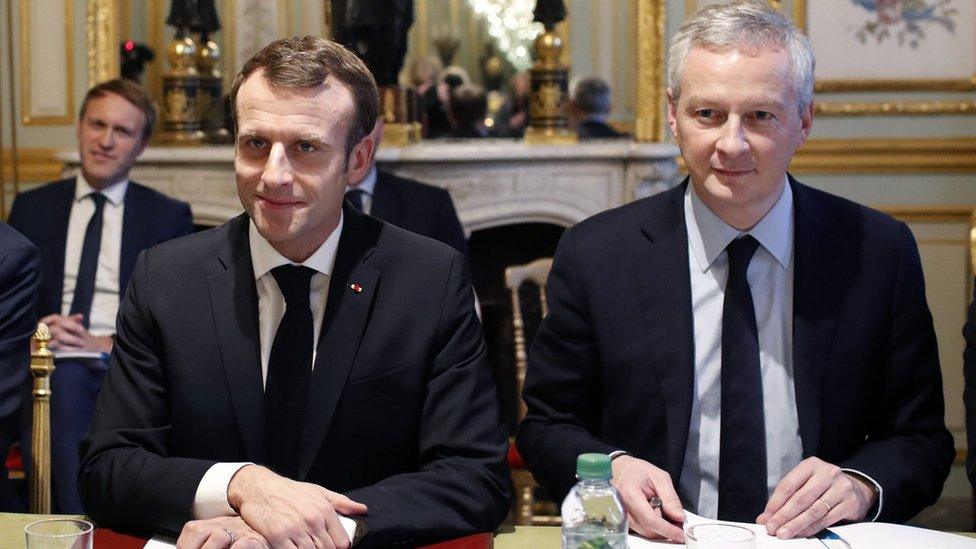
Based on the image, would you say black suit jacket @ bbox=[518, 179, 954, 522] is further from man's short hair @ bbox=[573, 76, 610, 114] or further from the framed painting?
man's short hair @ bbox=[573, 76, 610, 114]

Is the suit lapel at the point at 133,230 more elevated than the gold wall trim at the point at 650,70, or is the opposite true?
the gold wall trim at the point at 650,70

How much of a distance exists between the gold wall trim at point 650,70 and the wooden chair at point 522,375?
1.27 meters

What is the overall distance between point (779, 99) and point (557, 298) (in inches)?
19.1

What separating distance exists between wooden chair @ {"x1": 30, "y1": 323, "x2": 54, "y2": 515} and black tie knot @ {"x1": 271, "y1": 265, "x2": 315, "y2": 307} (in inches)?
19.9

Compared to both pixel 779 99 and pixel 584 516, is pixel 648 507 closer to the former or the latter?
pixel 584 516

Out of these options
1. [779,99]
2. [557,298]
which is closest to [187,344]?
[557,298]

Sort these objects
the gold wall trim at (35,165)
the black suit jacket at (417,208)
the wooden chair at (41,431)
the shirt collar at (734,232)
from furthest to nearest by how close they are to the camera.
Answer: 1. the gold wall trim at (35,165)
2. the black suit jacket at (417,208)
3. the wooden chair at (41,431)
4. the shirt collar at (734,232)

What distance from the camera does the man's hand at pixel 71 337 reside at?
3.85 m

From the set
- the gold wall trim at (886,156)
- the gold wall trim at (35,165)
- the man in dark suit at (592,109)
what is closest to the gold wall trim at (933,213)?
the gold wall trim at (886,156)

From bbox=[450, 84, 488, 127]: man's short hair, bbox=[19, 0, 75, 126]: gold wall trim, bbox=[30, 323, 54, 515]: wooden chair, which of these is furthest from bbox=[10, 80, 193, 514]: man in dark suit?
bbox=[30, 323, 54, 515]: wooden chair

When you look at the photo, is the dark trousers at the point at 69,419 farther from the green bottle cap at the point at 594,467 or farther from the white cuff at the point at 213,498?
the green bottle cap at the point at 594,467

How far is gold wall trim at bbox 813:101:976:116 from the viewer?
4664mm

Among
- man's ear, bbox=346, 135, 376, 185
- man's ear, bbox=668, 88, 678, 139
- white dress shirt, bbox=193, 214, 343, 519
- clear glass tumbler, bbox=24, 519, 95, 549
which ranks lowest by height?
clear glass tumbler, bbox=24, 519, 95, 549

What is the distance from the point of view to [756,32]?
1.93 m
